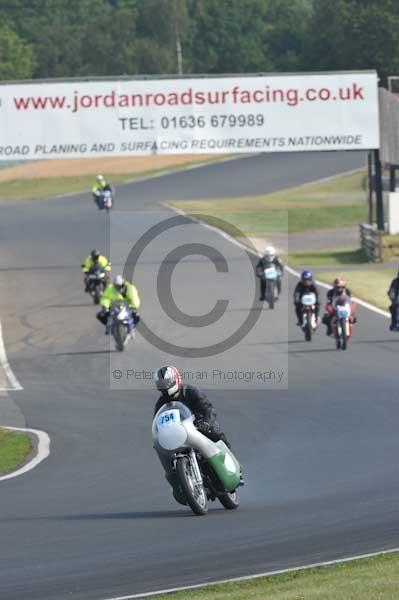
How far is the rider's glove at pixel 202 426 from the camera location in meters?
12.7

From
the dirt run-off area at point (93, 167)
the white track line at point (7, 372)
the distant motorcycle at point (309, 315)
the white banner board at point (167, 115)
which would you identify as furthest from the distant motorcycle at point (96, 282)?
the dirt run-off area at point (93, 167)

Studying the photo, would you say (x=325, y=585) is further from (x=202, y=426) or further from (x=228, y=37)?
(x=228, y=37)

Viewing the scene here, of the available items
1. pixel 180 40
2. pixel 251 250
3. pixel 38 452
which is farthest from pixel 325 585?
pixel 180 40

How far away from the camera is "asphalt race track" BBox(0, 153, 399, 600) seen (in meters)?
10.5

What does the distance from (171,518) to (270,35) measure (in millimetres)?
111625

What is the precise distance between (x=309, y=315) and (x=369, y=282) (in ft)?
40.2

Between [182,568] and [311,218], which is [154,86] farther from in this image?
[182,568]

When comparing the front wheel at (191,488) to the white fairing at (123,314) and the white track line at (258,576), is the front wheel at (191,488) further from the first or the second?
the white fairing at (123,314)

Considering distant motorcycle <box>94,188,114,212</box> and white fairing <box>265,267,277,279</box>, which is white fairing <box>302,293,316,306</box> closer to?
white fairing <box>265,267,277,279</box>

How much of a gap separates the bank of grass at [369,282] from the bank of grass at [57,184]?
34107mm

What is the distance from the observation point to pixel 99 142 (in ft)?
138

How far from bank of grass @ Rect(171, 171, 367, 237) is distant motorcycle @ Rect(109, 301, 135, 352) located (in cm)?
2512

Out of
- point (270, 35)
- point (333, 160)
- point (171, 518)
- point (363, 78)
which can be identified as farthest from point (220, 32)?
point (171, 518)

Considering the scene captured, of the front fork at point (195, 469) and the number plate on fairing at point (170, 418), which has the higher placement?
the number plate on fairing at point (170, 418)
